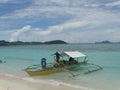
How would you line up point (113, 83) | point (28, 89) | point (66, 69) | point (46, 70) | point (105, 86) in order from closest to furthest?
point (28, 89) < point (105, 86) < point (113, 83) < point (46, 70) < point (66, 69)

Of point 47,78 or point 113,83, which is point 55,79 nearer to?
point 47,78

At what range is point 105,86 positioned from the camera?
649 inches

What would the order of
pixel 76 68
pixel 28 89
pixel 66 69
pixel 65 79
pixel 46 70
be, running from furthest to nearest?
pixel 76 68 → pixel 66 69 → pixel 46 70 → pixel 65 79 → pixel 28 89

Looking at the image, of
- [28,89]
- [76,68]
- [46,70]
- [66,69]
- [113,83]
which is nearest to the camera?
[28,89]

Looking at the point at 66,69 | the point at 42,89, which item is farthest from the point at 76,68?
the point at 42,89

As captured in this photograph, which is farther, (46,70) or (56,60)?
(56,60)

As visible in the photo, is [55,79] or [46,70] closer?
[55,79]

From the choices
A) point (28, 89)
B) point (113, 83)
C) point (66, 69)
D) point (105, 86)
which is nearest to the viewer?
point (28, 89)

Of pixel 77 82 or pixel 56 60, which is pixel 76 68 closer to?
pixel 56 60

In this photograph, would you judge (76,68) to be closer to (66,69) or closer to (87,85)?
(66,69)

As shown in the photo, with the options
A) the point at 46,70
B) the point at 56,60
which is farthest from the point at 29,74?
the point at 56,60

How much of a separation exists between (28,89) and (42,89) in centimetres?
88

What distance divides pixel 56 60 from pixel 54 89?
7.78 m

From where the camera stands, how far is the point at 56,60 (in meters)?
22.2
